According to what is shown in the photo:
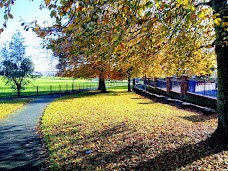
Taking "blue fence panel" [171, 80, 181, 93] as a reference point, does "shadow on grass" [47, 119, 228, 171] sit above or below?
below

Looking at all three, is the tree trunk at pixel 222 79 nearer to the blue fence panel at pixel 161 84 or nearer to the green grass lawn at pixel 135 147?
the green grass lawn at pixel 135 147

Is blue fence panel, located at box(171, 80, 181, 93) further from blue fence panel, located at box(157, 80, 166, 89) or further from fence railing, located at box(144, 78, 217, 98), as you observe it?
blue fence panel, located at box(157, 80, 166, 89)

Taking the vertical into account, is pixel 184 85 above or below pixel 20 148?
above

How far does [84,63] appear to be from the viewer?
26.6m

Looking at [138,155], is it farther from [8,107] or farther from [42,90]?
[42,90]

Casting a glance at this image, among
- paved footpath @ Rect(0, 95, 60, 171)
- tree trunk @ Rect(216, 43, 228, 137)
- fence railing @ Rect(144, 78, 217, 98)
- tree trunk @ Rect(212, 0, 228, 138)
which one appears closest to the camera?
paved footpath @ Rect(0, 95, 60, 171)

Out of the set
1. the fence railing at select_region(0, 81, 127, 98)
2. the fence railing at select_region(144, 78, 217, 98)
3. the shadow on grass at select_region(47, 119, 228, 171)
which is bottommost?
the shadow on grass at select_region(47, 119, 228, 171)

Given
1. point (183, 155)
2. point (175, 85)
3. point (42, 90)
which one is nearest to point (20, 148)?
point (183, 155)

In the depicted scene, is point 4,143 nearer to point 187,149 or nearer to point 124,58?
point 124,58

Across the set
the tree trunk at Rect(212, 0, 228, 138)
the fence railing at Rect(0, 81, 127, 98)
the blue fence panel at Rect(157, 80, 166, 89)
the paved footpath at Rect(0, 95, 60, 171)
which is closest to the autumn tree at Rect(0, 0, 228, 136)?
the tree trunk at Rect(212, 0, 228, 138)

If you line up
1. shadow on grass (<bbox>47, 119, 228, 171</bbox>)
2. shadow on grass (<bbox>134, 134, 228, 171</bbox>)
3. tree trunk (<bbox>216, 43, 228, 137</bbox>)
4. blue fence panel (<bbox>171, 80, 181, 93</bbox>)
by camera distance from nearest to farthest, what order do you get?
shadow on grass (<bbox>134, 134, 228, 171</bbox>), shadow on grass (<bbox>47, 119, 228, 171</bbox>), tree trunk (<bbox>216, 43, 228, 137</bbox>), blue fence panel (<bbox>171, 80, 181, 93</bbox>)

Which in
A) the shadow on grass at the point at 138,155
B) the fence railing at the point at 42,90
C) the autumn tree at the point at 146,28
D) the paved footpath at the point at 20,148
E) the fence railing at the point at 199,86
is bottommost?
the paved footpath at the point at 20,148

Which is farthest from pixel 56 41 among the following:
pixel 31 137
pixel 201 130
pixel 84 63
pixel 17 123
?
pixel 84 63

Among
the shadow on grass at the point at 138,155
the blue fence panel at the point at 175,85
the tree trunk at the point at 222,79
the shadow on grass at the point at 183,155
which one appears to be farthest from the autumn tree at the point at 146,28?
the blue fence panel at the point at 175,85
